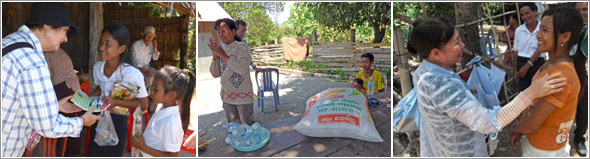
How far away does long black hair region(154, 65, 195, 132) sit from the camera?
2.05 meters

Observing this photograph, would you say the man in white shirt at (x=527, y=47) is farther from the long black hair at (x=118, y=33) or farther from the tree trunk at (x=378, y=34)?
the tree trunk at (x=378, y=34)

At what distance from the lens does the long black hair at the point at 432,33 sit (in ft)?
5.11

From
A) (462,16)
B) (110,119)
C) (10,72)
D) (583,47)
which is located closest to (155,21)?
(110,119)

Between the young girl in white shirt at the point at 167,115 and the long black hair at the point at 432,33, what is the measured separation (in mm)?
1383

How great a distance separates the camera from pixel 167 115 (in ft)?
6.77

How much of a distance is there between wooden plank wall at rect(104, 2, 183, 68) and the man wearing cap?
2.02 meters

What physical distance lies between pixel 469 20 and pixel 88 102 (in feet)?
8.00

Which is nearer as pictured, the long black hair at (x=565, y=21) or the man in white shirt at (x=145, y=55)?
the long black hair at (x=565, y=21)

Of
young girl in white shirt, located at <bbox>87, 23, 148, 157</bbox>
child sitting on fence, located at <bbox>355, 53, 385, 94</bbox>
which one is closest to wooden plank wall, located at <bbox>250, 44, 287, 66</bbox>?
child sitting on fence, located at <bbox>355, 53, 385, 94</bbox>

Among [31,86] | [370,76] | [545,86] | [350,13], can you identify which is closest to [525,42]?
[545,86]

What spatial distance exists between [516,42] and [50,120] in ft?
8.62

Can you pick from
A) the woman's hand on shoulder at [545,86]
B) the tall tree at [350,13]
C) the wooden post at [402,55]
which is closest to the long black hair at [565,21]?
the woman's hand on shoulder at [545,86]

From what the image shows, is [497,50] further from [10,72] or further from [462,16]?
[10,72]

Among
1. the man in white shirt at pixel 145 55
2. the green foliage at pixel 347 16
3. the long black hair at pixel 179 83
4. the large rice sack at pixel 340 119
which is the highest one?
the green foliage at pixel 347 16
